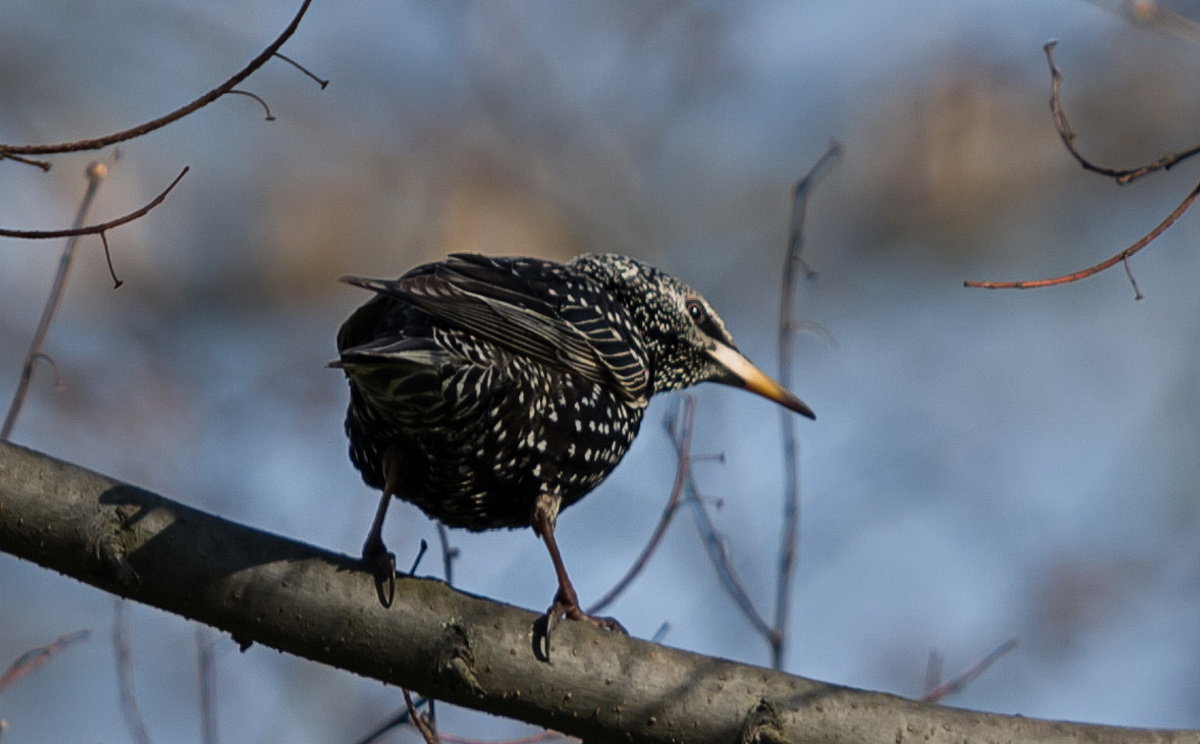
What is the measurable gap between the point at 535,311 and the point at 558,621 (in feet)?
3.56

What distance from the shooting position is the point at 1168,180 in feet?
29.7

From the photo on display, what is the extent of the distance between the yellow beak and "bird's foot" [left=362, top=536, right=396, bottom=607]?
6.25ft

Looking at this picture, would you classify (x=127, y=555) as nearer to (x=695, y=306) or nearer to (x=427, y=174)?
(x=695, y=306)

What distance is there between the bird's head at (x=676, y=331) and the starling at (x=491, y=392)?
212 mm

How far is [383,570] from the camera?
2.86 m

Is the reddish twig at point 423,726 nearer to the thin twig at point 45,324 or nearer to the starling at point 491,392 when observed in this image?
the starling at point 491,392

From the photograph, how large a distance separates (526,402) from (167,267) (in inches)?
220

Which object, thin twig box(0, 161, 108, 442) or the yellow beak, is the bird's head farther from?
thin twig box(0, 161, 108, 442)

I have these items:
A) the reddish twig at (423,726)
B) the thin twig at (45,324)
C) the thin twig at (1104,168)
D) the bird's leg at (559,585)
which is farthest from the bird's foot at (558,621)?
the thin twig at (1104,168)

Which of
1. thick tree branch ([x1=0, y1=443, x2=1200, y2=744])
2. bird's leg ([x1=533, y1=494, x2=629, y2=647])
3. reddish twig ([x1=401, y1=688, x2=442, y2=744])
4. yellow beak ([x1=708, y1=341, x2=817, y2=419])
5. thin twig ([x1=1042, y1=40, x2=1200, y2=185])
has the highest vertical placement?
yellow beak ([x1=708, y1=341, x2=817, y2=419])

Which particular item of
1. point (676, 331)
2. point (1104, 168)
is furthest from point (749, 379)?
point (1104, 168)

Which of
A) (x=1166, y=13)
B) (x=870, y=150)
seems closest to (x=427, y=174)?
(x=870, y=150)

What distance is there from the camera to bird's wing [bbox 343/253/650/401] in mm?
3354

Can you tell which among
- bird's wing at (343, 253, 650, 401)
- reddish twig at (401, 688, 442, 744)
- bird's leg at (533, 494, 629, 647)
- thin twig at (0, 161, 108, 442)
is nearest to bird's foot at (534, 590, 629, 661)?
bird's leg at (533, 494, 629, 647)
